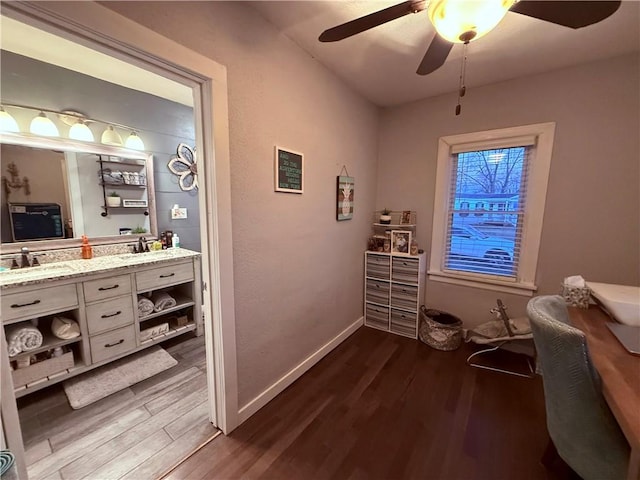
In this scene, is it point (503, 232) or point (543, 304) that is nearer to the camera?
point (543, 304)

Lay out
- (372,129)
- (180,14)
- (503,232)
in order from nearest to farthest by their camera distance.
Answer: (180,14) → (503,232) → (372,129)

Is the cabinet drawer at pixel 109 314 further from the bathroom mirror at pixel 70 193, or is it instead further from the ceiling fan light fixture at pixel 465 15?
the ceiling fan light fixture at pixel 465 15

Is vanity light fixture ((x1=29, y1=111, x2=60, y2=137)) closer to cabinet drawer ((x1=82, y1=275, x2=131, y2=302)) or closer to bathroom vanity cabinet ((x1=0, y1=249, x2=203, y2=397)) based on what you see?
bathroom vanity cabinet ((x1=0, y1=249, x2=203, y2=397))

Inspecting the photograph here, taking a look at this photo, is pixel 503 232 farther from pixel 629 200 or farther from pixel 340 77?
pixel 340 77

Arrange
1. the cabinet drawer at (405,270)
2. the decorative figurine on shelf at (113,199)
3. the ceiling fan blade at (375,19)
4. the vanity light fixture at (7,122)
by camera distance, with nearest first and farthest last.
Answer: the ceiling fan blade at (375,19)
the vanity light fixture at (7,122)
the decorative figurine on shelf at (113,199)
the cabinet drawer at (405,270)

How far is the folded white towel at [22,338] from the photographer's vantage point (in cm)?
165

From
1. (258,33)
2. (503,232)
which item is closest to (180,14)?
(258,33)

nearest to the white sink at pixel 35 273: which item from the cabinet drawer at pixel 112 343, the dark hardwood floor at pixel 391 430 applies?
the cabinet drawer at pixel 112 343

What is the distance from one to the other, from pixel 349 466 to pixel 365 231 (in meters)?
2.09

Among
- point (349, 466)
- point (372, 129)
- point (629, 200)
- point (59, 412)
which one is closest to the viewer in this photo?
point (349, 466)

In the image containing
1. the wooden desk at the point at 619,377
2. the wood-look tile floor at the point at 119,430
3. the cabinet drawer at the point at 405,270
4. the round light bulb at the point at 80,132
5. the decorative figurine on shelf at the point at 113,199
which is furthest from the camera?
the cabinet drawer at the point at 405,270

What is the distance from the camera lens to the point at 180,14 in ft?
3.80

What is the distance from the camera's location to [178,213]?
289 centimetres

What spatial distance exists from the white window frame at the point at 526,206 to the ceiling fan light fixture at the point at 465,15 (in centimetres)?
168
